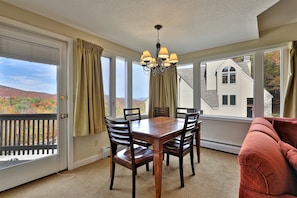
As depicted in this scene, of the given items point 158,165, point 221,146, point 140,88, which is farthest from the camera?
point 140,88

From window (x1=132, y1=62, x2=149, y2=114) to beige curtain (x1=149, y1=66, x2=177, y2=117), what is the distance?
9.7 inches

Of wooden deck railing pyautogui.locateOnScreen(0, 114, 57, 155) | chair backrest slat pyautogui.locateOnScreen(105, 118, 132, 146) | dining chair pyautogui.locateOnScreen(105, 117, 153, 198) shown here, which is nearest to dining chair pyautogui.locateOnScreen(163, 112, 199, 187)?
dining chair pyautogui.locateOnScreen(105, 117, 153, 198)

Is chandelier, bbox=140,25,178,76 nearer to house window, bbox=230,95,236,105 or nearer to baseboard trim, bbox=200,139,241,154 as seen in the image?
house window, bbox=230,95,236,105

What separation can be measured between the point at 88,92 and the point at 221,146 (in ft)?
10.3

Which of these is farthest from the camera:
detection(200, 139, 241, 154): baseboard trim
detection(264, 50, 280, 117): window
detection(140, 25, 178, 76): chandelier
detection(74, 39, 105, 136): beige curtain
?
detection(200, 139, 241, 154): baseboard trim

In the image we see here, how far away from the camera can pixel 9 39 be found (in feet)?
6.56

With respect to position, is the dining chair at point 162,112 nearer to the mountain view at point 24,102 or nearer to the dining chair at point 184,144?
the dining chair at point 184,144

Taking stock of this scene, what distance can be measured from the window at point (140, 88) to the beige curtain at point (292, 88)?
9.94 ft

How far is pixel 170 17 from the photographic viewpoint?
229 cm

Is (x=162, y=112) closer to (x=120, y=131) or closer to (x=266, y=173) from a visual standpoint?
(x=120, y=131)

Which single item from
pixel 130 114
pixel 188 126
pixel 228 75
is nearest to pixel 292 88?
pixel 228 75

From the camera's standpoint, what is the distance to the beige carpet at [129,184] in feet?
6.30

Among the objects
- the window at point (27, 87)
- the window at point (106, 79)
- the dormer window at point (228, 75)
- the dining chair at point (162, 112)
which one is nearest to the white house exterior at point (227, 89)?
the dormer window at point (228, 75)

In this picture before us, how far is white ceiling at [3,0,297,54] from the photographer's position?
1975 millimetres
